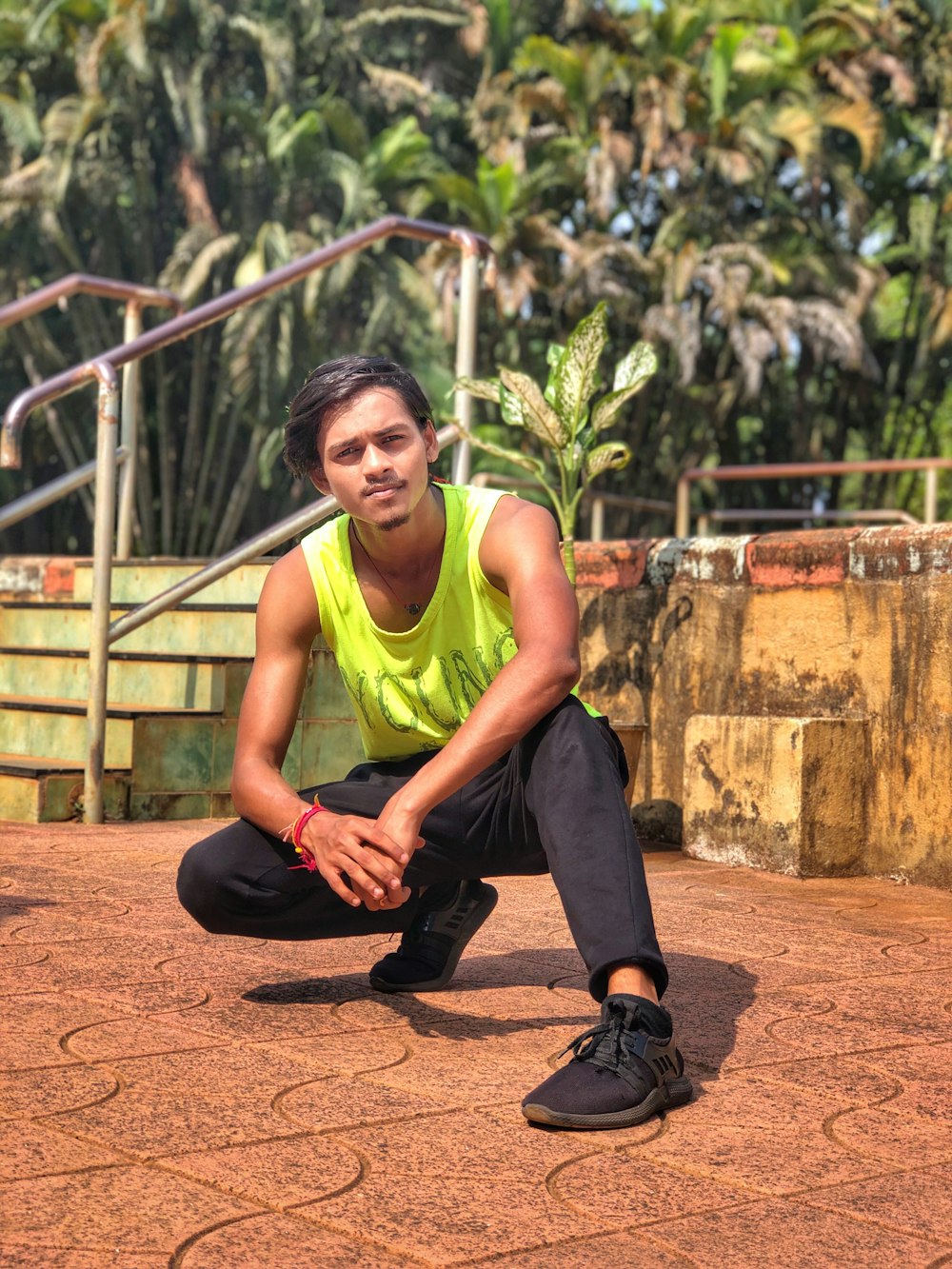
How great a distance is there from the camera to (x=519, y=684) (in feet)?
7.69

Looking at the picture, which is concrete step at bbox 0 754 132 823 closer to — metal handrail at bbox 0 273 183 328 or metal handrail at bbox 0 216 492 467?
metal handrail at bbox 0 216 492 467

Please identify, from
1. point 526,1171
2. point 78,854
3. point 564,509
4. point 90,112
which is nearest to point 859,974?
point 526,1171

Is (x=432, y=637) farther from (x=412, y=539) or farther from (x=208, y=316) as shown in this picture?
(x=208, y=316)

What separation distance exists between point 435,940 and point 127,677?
10.1 ft

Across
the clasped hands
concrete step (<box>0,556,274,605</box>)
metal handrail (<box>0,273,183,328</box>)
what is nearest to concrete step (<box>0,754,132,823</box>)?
concrete step (<box>0,556,274,605</box>)

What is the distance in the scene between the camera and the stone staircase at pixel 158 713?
5.00 metres

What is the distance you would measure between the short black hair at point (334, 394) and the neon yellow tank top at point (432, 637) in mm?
156

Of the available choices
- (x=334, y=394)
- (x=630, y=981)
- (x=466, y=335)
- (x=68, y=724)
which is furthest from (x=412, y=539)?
(x=466, y=335)

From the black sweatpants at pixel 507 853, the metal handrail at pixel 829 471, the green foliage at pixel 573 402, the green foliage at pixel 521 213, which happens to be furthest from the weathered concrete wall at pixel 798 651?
the green foliage at pixel 521 213

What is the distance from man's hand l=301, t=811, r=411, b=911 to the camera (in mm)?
2230

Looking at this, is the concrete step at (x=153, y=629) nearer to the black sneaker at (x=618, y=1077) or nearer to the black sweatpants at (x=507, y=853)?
the black sweatpants at (x=507, y=853)

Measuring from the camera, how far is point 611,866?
2.24m

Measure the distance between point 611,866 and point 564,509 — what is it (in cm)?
329

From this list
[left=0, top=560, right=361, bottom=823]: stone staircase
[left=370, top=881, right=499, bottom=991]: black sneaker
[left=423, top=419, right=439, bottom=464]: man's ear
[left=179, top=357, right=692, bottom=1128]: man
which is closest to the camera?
[left=179, top=357, right=692, bottom=1128]: man
